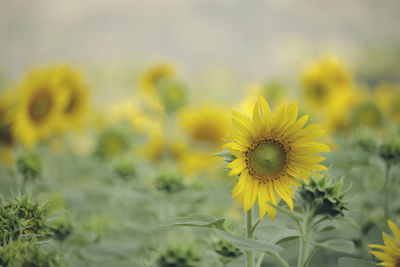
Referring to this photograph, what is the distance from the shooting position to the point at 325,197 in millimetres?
793

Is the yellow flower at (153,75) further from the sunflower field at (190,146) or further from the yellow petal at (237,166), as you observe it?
the yellow petal at (237,166)

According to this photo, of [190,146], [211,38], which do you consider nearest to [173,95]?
[190,146]

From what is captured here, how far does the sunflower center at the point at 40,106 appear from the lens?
2088 millimetres

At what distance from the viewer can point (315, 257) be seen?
4.40 ft

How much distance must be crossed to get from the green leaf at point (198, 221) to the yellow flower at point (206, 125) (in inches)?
71.1

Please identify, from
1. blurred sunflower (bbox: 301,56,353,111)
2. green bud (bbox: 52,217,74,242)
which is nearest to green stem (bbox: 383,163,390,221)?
green bud (bbox: 52,217,74,242)

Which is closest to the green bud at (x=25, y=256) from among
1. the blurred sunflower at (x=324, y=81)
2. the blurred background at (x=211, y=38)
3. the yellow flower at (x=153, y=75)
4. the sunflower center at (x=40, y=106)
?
the sunflower center at (x=40, y=106)

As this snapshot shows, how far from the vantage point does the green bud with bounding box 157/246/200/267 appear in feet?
2.87

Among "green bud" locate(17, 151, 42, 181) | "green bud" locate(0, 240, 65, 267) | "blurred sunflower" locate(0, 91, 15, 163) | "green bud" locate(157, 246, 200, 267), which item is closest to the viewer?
"green bud" locate(0, 240, 65, 267)

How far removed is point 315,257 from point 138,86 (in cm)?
195

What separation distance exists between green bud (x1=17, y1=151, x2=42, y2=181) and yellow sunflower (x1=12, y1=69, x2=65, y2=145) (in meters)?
0.76

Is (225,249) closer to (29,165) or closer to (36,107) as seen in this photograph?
(29,165)

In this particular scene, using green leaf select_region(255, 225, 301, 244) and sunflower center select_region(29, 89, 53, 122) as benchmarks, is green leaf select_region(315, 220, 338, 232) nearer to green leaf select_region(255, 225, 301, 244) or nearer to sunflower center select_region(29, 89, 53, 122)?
green leaf select_region(255, 225, 301, 244)

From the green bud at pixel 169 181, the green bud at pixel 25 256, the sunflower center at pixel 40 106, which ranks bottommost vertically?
the green bud at pixel 25 256
